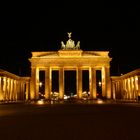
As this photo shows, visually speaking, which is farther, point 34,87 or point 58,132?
point 34,87

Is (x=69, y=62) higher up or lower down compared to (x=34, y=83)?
higher up

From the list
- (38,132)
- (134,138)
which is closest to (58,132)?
(38,132)

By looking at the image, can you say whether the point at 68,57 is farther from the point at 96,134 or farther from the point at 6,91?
the point at 96,134

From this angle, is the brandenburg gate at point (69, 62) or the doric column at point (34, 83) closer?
the brandenburg gate at point (69, 62)

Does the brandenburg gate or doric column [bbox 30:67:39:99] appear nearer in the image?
the brandenburg gate

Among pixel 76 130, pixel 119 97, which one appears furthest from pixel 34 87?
pixel 76 130

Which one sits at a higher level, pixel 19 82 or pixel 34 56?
pixel 34 56

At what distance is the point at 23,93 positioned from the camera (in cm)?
9550

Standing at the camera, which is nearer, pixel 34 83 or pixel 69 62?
pixel 69 62

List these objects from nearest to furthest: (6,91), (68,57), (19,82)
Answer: (6,91), (68,57), (19,82)

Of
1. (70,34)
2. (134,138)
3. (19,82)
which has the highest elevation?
(70,34)

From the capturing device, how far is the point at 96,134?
45.4 feet

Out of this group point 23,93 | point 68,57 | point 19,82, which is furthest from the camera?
point 23,93

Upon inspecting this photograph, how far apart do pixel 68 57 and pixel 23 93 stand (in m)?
21.3
